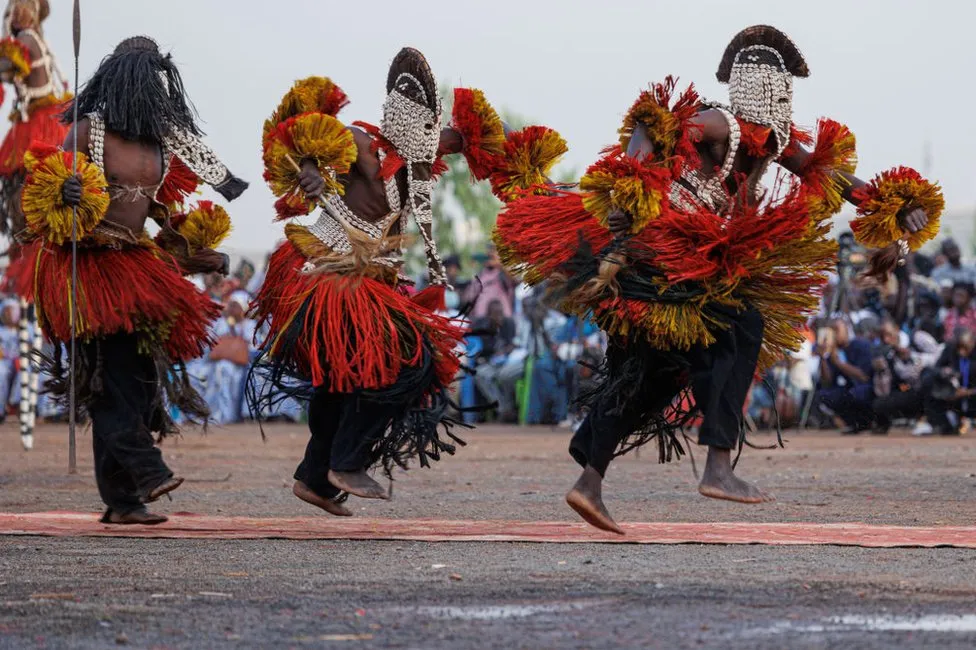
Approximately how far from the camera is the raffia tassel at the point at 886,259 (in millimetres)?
6711

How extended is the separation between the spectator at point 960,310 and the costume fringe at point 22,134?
9.05 metres

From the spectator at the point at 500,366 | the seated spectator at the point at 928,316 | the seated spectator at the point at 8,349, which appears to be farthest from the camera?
the seated spectator at the point at 8,349

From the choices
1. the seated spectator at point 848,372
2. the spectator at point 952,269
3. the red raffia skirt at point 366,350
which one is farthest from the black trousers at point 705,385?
the spectator at point 952,269

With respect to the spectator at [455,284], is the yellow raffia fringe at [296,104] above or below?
below

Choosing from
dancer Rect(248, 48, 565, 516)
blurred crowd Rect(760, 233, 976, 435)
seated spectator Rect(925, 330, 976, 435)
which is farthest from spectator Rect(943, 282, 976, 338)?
dancer Rect(248, 48, 565, 516)

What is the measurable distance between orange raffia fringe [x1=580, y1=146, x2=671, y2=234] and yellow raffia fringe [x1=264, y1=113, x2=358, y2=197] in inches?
40.9

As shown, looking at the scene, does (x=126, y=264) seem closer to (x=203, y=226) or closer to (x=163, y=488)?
(x=203, y=226)

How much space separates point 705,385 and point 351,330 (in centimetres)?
142

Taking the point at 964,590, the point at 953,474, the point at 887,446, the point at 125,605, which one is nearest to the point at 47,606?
the point at 125,605

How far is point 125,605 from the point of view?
179 inches

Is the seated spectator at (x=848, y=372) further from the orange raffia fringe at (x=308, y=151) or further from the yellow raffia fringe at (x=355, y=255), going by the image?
the orange raffia fringe at (x=308, y=151)

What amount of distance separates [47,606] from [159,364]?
2652 mm

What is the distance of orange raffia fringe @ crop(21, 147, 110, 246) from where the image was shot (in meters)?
6.71

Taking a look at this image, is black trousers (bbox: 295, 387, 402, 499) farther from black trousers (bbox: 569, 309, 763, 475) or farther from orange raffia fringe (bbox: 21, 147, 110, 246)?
orange raffia fringe (bbox: 21, 147, 110, 246)
